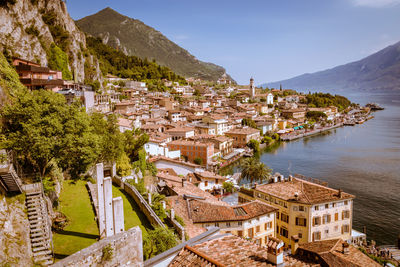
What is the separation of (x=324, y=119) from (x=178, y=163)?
75089 mm

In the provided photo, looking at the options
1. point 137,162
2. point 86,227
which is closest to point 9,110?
point 86,227

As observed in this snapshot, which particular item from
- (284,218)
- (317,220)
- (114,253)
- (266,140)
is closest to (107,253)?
(114,253)

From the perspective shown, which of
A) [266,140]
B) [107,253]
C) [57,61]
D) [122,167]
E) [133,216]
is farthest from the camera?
[266,140]

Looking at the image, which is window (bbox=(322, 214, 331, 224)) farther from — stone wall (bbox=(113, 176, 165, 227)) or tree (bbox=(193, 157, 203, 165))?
tree (bbox=(193, 157, 203, 165))

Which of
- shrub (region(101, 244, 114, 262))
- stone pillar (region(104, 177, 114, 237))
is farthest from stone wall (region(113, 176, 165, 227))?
shrub (region(101, 244, 114, 262))

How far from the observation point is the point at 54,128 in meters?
9.68

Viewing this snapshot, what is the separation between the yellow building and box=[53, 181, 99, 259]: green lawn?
1304cm

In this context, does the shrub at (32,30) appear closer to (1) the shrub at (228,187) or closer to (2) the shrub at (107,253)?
(1) the shrub at (228,187)

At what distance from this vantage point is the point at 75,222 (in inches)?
429

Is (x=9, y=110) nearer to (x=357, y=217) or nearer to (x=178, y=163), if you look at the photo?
(x=178, y=163)

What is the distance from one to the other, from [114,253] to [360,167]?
45.8m

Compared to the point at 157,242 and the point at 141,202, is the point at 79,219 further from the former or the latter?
the point at 157,242

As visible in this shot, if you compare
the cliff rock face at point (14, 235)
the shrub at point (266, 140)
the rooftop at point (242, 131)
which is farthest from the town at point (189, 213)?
the shrub at point (266, 140)

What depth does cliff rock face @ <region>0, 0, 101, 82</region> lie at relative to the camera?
2888cm
